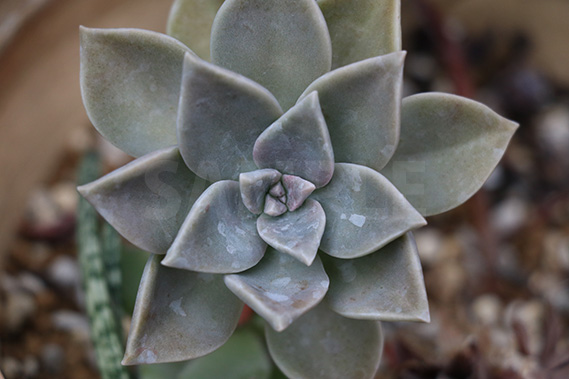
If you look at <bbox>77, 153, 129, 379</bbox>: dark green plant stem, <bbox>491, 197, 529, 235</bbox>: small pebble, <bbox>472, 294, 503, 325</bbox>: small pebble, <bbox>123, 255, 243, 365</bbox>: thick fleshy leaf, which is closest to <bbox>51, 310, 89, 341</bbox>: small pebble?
<bbox>77, 153, 129, 379</bbox>: dark green plant stem

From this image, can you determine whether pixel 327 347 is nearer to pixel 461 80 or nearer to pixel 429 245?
pixel 429 245

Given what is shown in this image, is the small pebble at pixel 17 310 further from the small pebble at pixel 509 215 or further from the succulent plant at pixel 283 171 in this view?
the small pebble at pixel 509 215

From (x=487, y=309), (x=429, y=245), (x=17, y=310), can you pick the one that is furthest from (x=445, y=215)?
(x=17, y=310)

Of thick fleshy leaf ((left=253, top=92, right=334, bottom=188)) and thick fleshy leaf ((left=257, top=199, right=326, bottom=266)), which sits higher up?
thick fleshy leaf ((left=253, top=92, right=334, bottom=188))

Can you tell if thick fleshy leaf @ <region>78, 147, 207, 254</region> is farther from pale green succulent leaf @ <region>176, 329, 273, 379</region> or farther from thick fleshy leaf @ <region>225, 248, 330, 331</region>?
pale green succulent leaf @ <region>176, 329, 273, 379</region>

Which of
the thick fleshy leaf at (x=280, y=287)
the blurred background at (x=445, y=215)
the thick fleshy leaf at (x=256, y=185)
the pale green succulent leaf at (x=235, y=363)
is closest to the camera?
the thick fleshy leaf at (x=280, y=287)

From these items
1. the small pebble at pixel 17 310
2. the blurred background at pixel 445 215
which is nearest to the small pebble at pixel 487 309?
the blurred background at pixel 445 215
